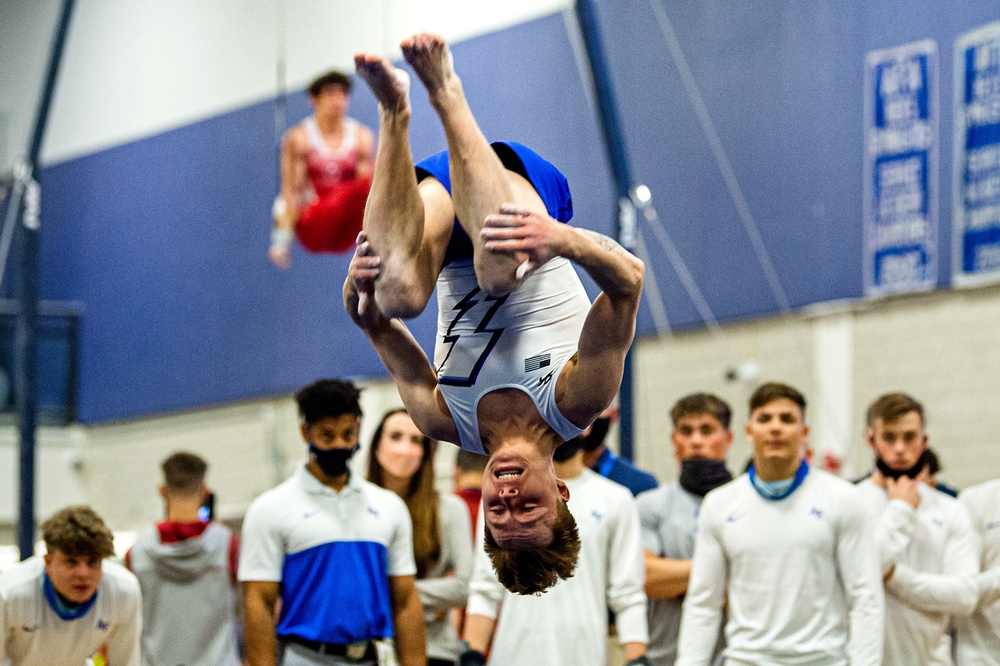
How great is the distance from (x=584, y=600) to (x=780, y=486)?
2.55ft

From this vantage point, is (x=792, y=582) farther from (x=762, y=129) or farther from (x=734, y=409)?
(x=762, y=129)

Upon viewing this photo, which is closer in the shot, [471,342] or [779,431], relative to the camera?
[471,342]

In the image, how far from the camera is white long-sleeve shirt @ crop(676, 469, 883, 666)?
14.8ft

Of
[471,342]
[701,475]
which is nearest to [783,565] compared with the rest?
[701,475]

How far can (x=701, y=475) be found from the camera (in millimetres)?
5055

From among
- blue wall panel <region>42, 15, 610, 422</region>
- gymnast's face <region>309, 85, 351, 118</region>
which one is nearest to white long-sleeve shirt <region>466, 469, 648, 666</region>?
blue wall panel <region>42, 15, 610, 422</region>

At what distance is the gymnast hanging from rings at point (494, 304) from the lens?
10.7ft

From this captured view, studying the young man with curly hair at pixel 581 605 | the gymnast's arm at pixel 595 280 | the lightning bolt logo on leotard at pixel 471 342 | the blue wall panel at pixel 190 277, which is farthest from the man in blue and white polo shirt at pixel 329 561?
the blue wall panel at pixel 190 277

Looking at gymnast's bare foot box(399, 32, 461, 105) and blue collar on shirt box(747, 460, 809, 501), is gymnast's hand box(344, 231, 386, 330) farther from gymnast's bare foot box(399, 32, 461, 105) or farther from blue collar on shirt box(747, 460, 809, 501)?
blue collar on shirt box(747, 460, 809, 501)

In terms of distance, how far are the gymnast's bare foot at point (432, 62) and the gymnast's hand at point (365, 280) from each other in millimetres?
405

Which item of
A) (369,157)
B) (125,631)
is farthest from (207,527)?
(369,157)

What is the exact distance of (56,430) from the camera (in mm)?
9617

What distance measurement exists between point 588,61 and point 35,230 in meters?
3.07

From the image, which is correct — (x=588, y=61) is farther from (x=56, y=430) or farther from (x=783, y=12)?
(x=56, y=430)
